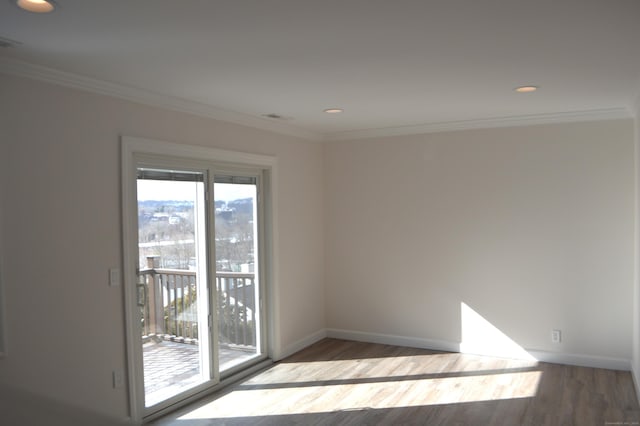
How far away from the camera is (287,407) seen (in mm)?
3842

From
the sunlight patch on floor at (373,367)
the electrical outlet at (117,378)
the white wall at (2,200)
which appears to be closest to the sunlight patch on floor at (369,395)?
the sunlight patch on floor at (373,367)

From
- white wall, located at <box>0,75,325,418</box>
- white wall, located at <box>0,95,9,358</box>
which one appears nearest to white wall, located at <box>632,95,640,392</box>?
white wall, located at <box>0,75,325,418</box>

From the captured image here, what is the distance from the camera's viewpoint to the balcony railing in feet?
12.2

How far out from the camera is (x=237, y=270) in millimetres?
4672

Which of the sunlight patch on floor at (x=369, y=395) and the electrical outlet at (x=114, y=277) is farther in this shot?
the sunlight patch on floor at (x=369, y=395)

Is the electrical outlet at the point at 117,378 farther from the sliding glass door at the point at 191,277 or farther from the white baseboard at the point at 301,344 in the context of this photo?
the white baseboard at the point at 301,344

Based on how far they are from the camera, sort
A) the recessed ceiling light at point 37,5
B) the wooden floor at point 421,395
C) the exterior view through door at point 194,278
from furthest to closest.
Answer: the exterior view through door at point 194,278 < the wooden floor at point 421,395 < the recessed ceiling light at point 37,5

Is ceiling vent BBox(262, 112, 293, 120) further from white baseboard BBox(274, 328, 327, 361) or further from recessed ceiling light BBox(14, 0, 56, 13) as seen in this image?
recessed ceiling light BBox(14, 0, 56, 13)

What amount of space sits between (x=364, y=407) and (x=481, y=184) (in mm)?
2540

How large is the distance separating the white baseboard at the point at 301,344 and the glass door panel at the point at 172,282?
1.08m

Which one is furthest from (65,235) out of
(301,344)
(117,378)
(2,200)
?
(301,344)

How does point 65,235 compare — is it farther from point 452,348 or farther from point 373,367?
point 452,348

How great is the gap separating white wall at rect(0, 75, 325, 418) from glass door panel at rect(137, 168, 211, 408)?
298 mm

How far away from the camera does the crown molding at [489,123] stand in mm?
4449
